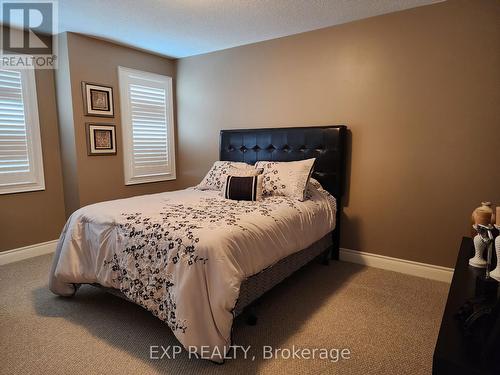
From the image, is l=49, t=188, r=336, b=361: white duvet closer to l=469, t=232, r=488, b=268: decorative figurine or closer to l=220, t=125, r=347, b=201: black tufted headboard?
l=220, t=125, r=347, b=201: black tufted headboard

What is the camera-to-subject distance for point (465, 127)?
2596 mm

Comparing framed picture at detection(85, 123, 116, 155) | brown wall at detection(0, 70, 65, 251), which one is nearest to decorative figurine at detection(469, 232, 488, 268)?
framed picture at detection(85, 123, 116, 155)

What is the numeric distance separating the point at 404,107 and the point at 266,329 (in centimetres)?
226

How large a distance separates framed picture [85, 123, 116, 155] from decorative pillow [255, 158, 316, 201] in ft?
6.33

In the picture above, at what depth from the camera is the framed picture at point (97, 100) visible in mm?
3424

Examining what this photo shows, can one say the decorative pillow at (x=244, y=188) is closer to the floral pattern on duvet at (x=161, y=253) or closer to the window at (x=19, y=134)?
the floral pattern on duvet at (x=161, y=253)

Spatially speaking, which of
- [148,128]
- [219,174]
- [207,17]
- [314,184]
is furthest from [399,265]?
[148,128]

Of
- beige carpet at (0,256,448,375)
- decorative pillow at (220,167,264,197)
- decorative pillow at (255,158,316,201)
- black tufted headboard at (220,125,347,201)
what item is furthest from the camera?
black tufted headboard at (220,125,347,201)

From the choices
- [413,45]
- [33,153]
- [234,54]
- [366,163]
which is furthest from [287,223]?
[33,153]

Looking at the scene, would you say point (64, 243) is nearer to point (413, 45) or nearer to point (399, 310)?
point (399, 310)

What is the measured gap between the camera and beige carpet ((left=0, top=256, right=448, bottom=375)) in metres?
1.74

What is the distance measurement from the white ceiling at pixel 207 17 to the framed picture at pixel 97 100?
0.55m
